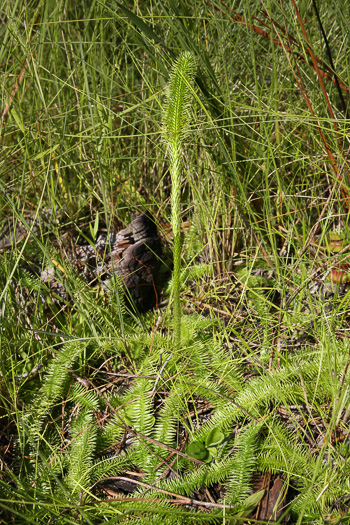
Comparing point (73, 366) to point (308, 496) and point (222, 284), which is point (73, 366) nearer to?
point (222, 284)

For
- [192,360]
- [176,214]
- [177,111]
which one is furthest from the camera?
[192,360]

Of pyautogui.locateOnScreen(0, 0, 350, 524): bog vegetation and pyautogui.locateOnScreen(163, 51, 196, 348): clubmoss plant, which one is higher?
pyautogui.locateOnScreen(163, 51, 196, 348): clubmoss plant

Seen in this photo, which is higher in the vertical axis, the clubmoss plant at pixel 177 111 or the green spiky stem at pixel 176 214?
the clubmoss plant at pixel 177 111

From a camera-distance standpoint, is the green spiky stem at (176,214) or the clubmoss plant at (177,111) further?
the green spiky stem at (176,214)

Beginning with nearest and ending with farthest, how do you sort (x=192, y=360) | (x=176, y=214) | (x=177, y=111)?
1. (x=177, y=111)
2. (x=176, y=214)
3. (x=192, y=360)

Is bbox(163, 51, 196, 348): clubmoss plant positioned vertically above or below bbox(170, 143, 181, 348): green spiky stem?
above

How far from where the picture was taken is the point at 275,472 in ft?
3.85

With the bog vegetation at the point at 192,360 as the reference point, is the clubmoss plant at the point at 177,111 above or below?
above

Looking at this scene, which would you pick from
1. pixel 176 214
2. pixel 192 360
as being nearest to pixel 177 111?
pixel 176 214

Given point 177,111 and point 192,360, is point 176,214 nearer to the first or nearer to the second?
point 177,111

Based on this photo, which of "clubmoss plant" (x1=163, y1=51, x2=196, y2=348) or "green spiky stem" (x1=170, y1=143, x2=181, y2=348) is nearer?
"clubmoss plant" (x1=163, y1=51, x2=196, y2=348)

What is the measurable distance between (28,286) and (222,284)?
789mm

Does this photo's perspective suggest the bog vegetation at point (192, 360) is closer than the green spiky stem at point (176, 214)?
Yes

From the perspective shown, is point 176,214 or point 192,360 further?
point 192,360
